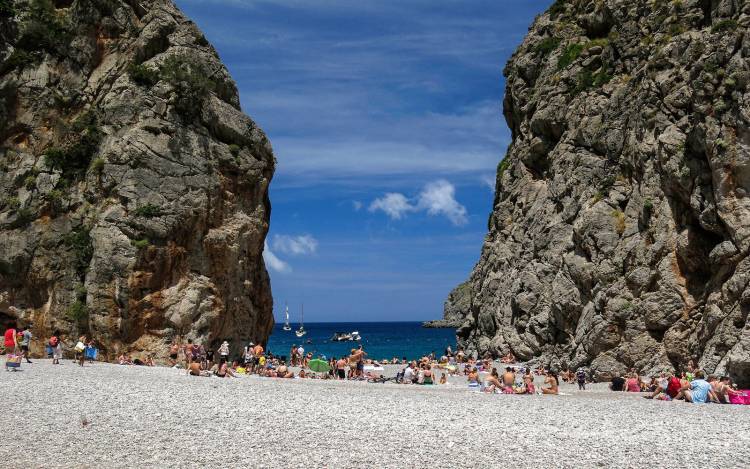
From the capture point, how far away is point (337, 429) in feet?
46.6

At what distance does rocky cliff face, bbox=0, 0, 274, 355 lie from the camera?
30.6m

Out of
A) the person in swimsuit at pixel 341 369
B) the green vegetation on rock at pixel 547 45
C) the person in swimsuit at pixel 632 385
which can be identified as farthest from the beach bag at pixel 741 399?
the green vegetation on rock at pixel 547 45

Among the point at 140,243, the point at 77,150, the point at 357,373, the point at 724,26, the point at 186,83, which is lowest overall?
the point at 357,373

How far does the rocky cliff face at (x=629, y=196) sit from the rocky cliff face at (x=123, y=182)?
749 inches

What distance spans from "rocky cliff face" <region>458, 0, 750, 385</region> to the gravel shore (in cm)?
1026

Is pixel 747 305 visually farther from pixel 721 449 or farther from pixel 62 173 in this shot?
pixel 62 173

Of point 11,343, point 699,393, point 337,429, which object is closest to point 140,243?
point 11,343

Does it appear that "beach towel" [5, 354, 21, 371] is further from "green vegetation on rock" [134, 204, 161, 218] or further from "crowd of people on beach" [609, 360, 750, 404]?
"crowd of people on beach" [609, 360, 750, 404]

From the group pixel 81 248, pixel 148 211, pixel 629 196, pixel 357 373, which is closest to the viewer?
pixel 357 373

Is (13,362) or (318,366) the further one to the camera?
(318,366)

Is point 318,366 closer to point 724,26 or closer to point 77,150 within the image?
point 77,150

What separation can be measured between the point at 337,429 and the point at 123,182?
22.7 metres

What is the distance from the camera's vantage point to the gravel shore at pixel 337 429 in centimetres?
1192

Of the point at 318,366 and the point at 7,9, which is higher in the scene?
the point at 7,9
